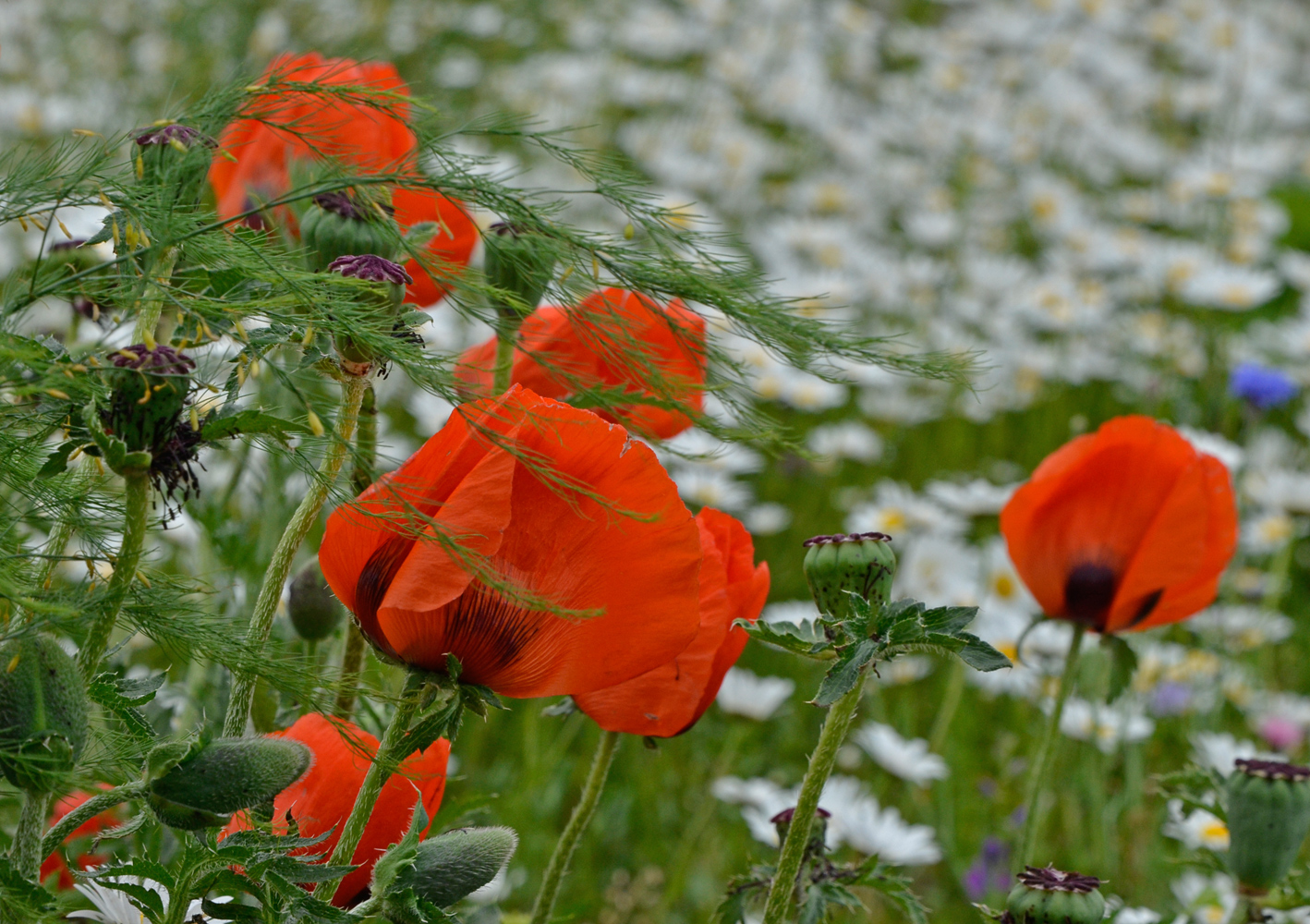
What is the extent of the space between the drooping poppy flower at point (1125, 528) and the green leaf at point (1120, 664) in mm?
37

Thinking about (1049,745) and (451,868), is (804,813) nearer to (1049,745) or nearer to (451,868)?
→ (451,868)

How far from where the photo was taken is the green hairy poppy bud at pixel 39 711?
1.59 ft

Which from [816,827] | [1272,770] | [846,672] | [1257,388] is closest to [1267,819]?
[1272,770]

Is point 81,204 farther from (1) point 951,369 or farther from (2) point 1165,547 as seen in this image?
(2) point 1165,547

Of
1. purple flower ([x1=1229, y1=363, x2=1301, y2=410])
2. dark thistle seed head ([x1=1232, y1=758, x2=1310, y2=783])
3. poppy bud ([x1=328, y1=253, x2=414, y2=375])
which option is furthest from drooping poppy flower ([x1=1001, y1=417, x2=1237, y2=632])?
purple flower ([x1=1229, y1=363, x2=1301, y2=410])

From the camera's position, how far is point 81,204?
1.87 feet

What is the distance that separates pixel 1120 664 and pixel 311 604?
0.60 m

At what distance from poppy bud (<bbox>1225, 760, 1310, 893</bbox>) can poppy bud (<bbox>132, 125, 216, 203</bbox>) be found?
703 mm

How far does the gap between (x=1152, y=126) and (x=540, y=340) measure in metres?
5.28

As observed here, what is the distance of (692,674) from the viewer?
66cm

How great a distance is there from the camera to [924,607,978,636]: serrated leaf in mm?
617

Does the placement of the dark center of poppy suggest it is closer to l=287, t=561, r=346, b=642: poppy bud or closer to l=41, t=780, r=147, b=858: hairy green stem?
l=287, t=561, r=346, b=642: poppy bud

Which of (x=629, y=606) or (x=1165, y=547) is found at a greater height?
(x=629, y=606)

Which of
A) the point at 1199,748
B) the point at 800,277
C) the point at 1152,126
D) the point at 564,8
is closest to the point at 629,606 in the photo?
the point at 1199,748
